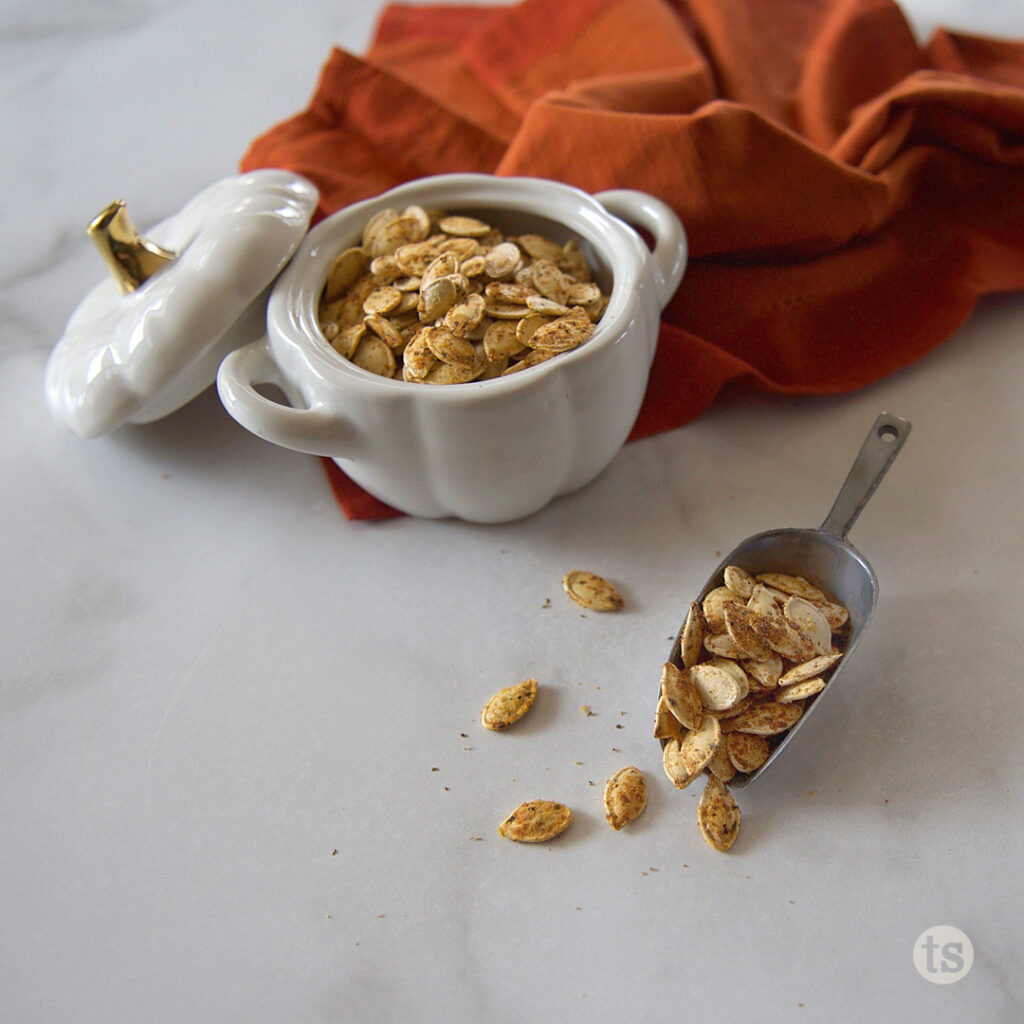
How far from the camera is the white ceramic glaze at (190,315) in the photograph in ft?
2.01

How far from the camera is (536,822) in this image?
0.54m

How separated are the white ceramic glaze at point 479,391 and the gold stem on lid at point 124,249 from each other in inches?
4.2

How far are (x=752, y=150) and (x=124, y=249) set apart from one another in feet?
1.53

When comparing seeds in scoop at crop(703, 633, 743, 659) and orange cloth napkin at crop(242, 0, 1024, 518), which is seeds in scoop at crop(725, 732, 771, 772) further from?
orange cloth napkin at crop(242, 0, 1024, 518)

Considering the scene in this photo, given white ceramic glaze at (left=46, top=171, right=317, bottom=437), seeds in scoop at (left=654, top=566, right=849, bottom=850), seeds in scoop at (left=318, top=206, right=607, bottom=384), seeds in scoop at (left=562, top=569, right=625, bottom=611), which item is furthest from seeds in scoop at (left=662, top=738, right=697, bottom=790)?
white ceramic glaze at (left=46, top=171, right=317, bottom=437)

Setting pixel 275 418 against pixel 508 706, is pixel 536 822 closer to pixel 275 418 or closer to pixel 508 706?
pixel 508 706

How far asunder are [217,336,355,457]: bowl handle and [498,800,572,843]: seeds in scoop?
0.24 meters

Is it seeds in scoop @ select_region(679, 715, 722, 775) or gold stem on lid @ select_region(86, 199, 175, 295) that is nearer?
seeds in scoop @ select_region(679, 715, 722, 775)

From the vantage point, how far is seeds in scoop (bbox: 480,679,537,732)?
0.58 m

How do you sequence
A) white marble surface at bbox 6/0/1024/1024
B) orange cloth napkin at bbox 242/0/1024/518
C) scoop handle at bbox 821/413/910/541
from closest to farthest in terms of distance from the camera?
1. white marble surface at bbox 6/0/1024/1024
2. scoop handle at bbox 821/413/910/541
3. orange cloth napkin at bbox 242/0/1024/518

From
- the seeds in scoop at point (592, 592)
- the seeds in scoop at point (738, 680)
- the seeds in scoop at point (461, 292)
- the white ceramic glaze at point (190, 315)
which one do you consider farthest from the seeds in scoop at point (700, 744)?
the white ceramic glaze at point (190, 315)

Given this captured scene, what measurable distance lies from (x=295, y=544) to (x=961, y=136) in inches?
24.9

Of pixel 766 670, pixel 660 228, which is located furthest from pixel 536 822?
pixel 660 228

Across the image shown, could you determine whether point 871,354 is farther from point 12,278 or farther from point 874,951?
point 12,278
